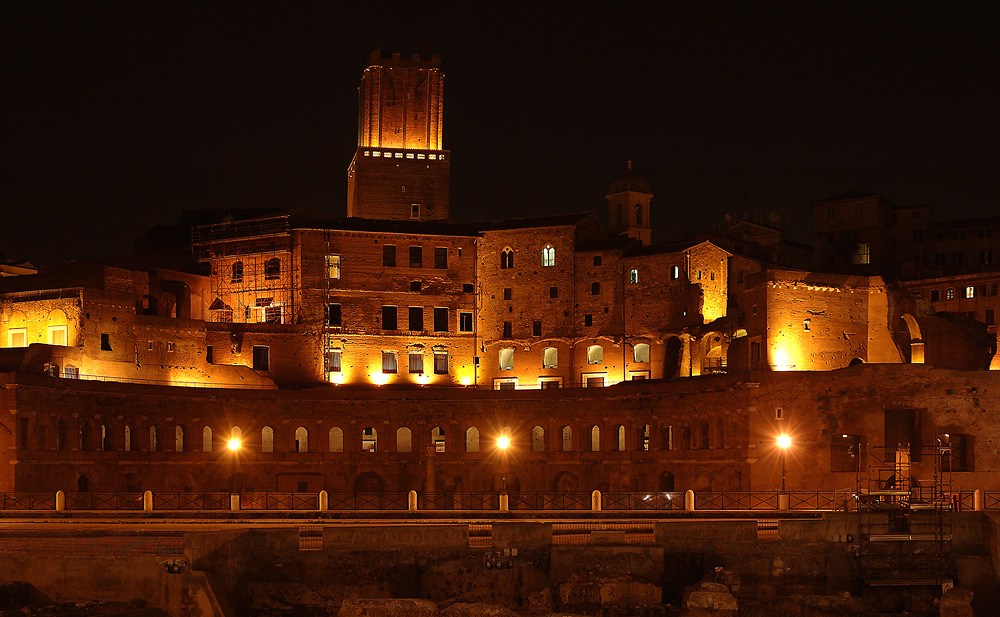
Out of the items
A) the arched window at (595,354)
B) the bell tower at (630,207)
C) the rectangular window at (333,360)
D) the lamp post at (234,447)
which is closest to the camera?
the lamp post at (234,447)

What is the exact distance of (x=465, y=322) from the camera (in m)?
77.5

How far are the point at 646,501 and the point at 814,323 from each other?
806 inches

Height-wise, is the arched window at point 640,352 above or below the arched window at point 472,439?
above

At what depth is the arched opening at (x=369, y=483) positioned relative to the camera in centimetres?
6794

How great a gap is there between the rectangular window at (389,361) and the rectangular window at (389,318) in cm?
152

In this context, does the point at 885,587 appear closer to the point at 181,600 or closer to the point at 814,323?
the point at 181,600

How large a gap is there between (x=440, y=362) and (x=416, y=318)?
9.82 feet

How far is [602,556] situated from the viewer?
125 ft

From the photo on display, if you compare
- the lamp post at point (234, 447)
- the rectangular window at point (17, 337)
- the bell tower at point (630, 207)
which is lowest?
the lamp post at point (234, 447)

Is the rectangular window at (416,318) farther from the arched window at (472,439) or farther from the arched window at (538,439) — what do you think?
the arched window at (538,439)

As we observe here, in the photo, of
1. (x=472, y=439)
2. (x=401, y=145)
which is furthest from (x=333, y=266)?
(x=472, y=439)

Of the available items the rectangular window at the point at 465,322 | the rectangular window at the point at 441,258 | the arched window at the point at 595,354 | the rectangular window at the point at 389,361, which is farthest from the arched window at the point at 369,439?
the arched window at the point at 595,354

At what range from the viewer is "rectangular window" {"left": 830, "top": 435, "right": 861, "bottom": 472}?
186 ft

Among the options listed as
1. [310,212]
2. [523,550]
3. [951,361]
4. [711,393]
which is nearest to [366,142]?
[310,212]
